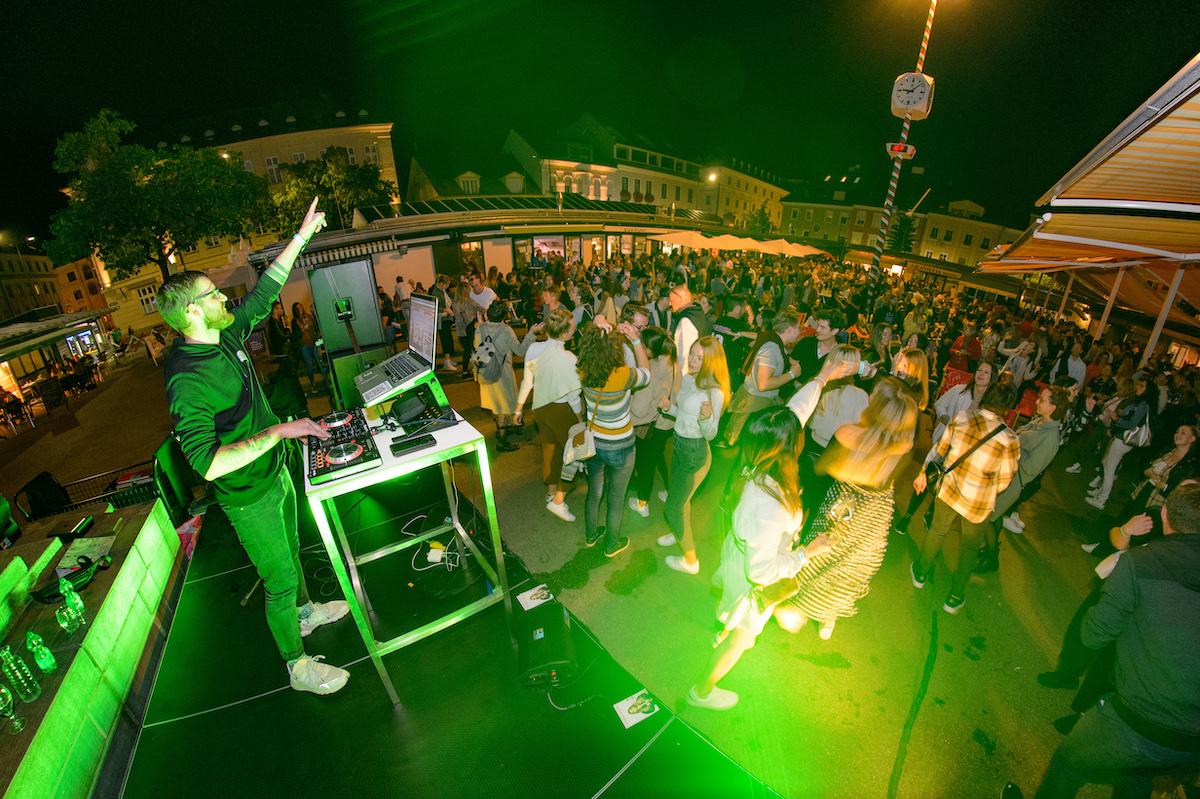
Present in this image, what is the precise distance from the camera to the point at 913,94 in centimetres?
800

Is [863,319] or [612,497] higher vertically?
[863,319]

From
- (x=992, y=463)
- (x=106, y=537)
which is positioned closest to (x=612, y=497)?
(x=992, y=463)

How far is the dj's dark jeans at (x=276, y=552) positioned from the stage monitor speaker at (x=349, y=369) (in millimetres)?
1895

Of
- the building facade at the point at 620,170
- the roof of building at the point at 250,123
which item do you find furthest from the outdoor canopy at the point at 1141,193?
the roof of building at the point at 250,123

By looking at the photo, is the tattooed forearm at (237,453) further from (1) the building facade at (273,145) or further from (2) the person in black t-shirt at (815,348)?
(1) the building facade at (273,145)

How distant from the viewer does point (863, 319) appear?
1078cm

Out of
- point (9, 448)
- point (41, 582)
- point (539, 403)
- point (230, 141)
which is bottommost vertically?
point (9, 448)

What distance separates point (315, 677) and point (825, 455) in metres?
3.98

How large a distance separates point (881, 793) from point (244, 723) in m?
4.06

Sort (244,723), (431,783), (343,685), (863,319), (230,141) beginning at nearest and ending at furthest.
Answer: (431,783)
(244,723)
(343,685)
(863,319)
(230,141)

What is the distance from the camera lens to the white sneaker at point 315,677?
298cm

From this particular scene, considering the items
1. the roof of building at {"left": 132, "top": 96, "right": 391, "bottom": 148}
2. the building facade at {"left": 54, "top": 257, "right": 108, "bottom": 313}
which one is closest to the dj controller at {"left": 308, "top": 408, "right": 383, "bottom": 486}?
the roof of building at {"left": 132, "top": 96, "right": 391, "bottom": 148}

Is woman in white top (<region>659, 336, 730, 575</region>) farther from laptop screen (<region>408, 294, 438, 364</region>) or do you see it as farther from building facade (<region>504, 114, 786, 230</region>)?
building facade (<region>504, 114, 786, 230</region>)

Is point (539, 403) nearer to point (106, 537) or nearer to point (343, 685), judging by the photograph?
point (343, 685)
